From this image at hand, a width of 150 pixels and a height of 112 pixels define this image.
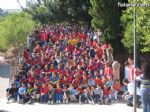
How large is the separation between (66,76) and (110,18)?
7990 mm

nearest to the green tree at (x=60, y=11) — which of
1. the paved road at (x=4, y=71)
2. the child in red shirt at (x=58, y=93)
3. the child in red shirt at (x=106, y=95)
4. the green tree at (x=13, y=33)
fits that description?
the paved road at (x=4, y=71)

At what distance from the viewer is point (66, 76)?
22.0m

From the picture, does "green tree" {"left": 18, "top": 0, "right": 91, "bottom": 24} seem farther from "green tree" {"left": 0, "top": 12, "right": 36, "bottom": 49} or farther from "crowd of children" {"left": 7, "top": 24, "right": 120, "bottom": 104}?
"green tree" {"left": 0, "top": 12, "right": 36, "bottom": 49}

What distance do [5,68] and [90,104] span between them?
30830 mm

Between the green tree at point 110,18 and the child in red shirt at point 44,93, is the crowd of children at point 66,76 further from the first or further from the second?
the green tree at point 110,18

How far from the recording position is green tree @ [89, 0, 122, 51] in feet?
94.9

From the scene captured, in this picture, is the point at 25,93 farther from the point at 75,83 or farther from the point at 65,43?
the point at 65,43

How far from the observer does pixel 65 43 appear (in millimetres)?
27797

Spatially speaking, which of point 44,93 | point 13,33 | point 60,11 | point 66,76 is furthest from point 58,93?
point 13,33

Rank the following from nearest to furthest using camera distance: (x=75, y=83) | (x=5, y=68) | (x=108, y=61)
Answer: (x=75, y=83) < (x=108, y=61) < (x=5, y=68)

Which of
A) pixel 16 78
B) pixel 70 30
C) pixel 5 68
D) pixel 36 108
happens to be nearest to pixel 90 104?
pixel 36 108

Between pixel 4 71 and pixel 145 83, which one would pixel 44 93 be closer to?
pixel 145 83

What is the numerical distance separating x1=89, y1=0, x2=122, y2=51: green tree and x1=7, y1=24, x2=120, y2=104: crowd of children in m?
1.82

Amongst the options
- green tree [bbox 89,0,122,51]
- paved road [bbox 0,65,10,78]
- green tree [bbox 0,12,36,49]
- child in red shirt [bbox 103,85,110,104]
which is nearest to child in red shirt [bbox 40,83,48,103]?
child in red shirt [bbox 103,85,110,104]
